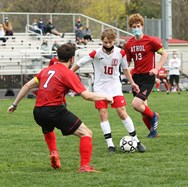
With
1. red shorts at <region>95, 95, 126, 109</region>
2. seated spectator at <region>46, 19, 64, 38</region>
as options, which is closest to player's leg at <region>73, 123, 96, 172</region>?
red shorts at <region>95, 95, 126, 109</region>

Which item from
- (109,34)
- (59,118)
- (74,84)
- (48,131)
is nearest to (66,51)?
(74,84)

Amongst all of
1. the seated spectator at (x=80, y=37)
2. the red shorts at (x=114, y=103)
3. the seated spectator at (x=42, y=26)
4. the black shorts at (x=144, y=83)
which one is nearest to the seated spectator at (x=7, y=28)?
the seated spectator at (x=42, y=26)

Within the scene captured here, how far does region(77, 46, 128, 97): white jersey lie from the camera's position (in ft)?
35.9

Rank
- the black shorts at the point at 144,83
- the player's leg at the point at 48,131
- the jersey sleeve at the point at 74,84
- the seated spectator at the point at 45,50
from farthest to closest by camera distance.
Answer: the seated spectator at the point at 45,50 → the black shorts at the point at 144,83 → the player's leg at the point at 48,131 → the jersey sleeve at the point at 74,84

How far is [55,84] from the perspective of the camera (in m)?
8.59

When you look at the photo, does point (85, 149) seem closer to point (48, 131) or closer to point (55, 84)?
point (48, 131)

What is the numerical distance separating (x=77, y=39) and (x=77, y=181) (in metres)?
30.4

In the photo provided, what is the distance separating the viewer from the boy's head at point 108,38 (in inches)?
410

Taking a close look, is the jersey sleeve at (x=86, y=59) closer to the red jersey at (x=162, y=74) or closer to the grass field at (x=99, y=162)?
the grass field at (x=99, y=162)

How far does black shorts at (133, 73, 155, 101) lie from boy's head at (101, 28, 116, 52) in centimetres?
176

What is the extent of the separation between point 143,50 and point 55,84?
155 inches

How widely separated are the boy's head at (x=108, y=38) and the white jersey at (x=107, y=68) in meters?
0.19

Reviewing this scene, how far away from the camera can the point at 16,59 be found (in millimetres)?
33844

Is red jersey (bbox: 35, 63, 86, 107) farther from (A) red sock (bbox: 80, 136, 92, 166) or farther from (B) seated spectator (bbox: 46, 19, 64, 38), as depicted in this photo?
(B) seated spectator (bbox: 46, 19, 64, 38)
